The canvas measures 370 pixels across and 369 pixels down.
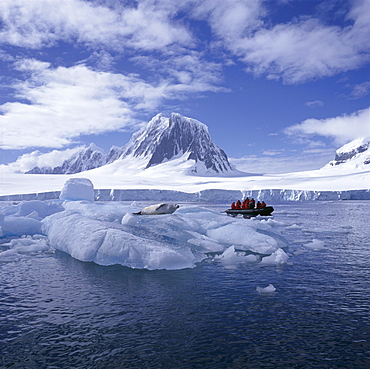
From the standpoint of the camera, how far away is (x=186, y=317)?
7.76 metres

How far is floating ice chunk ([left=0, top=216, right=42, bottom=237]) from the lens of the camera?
69.2 ft

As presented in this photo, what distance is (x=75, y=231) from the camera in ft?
48.8

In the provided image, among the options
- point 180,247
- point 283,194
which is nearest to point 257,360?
point 180,247

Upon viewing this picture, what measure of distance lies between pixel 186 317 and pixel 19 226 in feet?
56.8

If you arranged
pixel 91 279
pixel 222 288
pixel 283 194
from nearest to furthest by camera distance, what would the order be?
pixel 222 288
pixel 91 279
pixel 283 194

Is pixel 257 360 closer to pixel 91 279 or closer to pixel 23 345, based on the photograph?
pixel 23 345

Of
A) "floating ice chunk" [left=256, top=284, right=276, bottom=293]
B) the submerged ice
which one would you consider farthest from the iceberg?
"floating ice chunk" [left=256, top=284, right=276, bottom=293]

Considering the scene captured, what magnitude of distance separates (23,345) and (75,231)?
859 centimetres

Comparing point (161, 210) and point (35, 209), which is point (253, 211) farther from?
point (35, 209)

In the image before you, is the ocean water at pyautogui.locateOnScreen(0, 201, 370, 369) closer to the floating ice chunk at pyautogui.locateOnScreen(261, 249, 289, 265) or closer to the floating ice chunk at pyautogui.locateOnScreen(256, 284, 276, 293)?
the floating ice chunk at pyautogui.locateOnScreen(256, 284, 276, 293)

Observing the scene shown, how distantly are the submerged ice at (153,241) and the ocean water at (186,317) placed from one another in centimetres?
58

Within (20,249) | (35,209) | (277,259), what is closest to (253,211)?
(35,209)

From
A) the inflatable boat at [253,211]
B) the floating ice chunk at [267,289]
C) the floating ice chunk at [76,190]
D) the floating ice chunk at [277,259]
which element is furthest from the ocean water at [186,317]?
the floating ice chunk at [76,190]

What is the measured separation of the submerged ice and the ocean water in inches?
22.9
